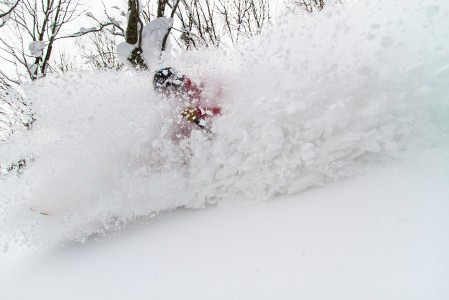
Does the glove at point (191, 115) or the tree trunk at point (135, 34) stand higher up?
the tree trunk at point (135, 34)

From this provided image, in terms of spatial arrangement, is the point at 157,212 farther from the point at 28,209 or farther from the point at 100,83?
the point at 100,83

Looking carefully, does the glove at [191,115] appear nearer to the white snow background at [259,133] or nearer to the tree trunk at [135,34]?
the white snow background at [259,133]

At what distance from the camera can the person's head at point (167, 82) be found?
2.85 metres

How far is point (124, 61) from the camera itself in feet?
16.1

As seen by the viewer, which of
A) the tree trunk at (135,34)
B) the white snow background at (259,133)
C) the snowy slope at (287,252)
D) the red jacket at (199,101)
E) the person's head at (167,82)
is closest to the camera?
the snowy slope at (287,252)

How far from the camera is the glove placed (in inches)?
108

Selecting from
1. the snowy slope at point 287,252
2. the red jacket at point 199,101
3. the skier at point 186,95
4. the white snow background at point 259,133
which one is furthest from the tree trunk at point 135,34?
the snowy slope at point 287,252

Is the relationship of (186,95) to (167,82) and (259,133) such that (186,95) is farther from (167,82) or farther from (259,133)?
(259,133)

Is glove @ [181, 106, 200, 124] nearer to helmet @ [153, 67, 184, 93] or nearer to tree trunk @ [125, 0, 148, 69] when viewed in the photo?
helmet @ [153, 67, 184, 93]

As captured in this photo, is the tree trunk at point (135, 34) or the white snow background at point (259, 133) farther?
the tree trunk at point (135, 34)

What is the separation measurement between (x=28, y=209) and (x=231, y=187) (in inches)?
71.8

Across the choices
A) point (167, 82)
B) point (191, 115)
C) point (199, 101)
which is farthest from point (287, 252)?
point (167, 82)

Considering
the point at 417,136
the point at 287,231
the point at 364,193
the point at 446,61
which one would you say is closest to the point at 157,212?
the point at 287,231

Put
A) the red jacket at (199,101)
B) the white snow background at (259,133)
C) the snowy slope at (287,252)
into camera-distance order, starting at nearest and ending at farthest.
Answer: the snowy slope at (287,252), the white snow background at (259,133), the red jacket at (199,101)
